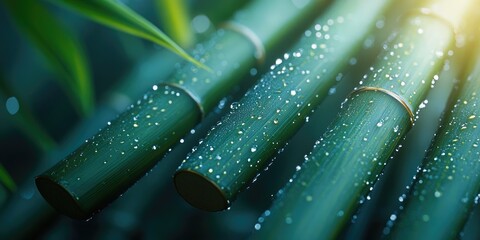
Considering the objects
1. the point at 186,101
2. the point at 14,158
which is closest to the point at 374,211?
the point at 186,101

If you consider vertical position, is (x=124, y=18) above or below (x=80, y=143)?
above

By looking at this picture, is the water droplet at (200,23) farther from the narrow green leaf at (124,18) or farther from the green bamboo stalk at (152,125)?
the narrow green leaf at (124,18)

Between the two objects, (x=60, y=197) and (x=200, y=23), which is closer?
(x=60, y=197)

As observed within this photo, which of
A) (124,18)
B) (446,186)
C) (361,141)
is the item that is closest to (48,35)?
(124,18)

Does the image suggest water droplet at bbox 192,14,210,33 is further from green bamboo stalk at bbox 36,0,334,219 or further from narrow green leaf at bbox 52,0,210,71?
narrow green leaf at bbox 52,0,210,71

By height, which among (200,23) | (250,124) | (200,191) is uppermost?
(200,23)

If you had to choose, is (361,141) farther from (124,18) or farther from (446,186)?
(124,18)
